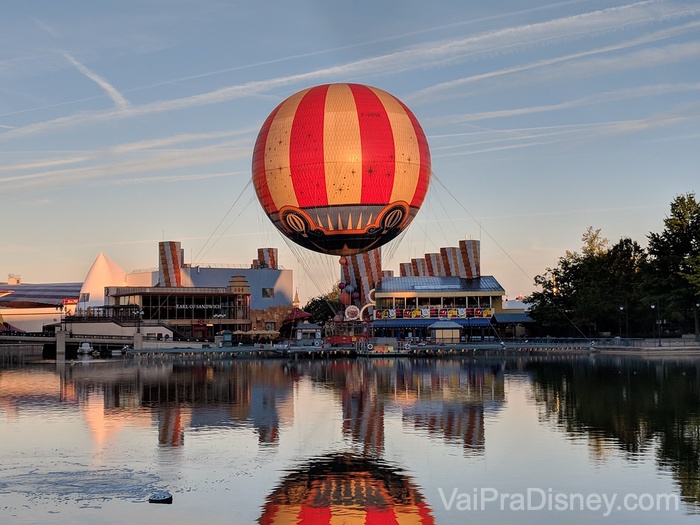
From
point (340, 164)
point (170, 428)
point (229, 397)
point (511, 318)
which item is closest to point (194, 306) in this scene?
point (511, 318)

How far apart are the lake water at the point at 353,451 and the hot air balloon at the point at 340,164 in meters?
16.1

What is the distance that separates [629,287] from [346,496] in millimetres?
88774

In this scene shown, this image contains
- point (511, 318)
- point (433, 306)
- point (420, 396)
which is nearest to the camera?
point (420, 396)

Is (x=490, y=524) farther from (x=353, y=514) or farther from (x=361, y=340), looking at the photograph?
(x=361, y=340)

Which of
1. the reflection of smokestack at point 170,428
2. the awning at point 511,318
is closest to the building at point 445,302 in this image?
the awning at point 511,318

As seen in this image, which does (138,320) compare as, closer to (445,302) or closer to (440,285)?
(445,302)

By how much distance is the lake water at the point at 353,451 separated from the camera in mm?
23984

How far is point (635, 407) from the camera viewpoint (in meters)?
43.5

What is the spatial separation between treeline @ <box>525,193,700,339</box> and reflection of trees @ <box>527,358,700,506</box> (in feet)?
66.3

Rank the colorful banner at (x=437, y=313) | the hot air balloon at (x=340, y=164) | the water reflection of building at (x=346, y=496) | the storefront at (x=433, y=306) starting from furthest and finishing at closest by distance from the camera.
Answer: the storefront at (x=433, y=306) < the colorful banner at (x=437, y=313) < the hot air balloon at (x=340, y=164) < the water reflection of building at (x=346, y=496)

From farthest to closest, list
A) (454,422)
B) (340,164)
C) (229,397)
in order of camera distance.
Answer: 1. (340,164)
2. (229,397)
3. (454,422)

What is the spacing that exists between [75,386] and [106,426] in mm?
20354

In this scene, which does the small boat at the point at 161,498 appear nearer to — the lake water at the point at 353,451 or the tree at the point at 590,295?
the lake water at the point at 353,451

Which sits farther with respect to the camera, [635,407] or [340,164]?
[340,164]
